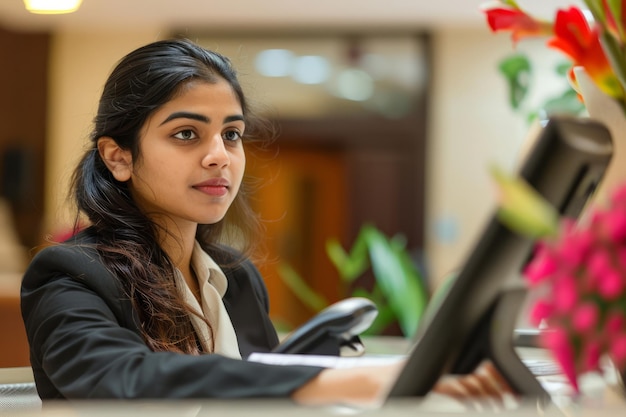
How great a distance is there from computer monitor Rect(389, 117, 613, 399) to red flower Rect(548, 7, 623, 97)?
0.09 meters

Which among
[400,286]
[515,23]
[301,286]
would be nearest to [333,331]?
[515,23]

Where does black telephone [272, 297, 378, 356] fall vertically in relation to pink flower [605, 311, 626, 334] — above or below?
below

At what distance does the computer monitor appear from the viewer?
26.5 inches

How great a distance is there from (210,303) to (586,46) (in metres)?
0.66

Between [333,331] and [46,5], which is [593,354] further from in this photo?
[46,5]

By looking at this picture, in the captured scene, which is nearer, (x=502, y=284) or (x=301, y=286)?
(x=502, y=284)

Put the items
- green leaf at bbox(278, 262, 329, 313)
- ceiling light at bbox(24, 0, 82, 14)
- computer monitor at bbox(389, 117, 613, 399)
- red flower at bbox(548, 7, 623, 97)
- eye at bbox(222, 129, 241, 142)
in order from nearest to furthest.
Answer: computer monitor at bbox(389, 117, 613, 399) < red flower at bbox(548, 7, 623, 97) < eye at bbox(222, 129, 241, 142) < ceiling light at bbox(24, 0, 82, 14) < green leaf at bbox(278, 262, 329, 313)

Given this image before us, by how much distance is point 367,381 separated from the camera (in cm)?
77

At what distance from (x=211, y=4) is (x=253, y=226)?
191 inches

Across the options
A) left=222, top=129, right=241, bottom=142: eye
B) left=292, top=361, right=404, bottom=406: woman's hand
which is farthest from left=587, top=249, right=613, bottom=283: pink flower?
left=222, top=129, right=241, bottom=142: eye

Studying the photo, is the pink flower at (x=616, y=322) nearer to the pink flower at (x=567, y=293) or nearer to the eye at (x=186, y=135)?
the pink flower at (x=567, y=293)

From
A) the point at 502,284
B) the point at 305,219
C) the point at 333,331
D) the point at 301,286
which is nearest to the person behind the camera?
the point at 502,284

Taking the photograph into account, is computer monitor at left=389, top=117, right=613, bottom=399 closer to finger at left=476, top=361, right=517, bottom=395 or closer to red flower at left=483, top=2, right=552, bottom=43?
finger at left=476, top=361, right=517, bottom=395

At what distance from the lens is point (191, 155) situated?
1187mm
